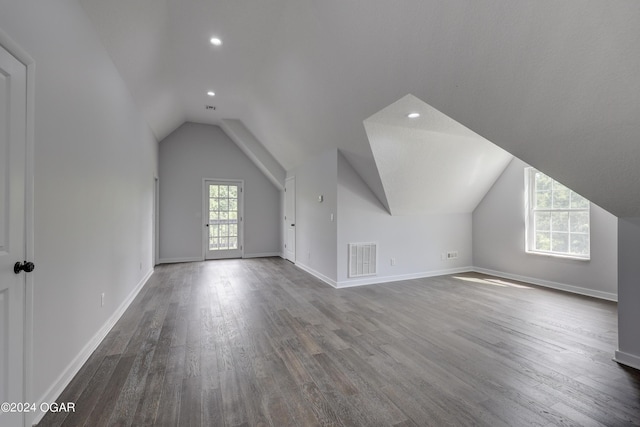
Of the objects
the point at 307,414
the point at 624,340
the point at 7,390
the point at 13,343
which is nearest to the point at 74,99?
the point at 13,343

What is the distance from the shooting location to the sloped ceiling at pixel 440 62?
1672mm

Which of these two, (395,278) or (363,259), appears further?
(395,278)

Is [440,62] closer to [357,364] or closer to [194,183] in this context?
[357,364]

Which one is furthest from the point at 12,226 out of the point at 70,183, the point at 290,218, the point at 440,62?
the point at 290,218

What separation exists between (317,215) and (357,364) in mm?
3227

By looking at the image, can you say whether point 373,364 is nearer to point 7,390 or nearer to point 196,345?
point 196,345

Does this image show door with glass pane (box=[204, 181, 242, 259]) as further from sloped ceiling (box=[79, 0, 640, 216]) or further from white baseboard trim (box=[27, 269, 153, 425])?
white baseboard trim (box=[27, 269, 153, 425])

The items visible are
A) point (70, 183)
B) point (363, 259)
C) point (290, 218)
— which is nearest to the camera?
point (70, 183)

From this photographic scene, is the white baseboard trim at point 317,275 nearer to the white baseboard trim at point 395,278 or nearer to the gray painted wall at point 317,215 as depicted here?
the gray painted wall at point 317,215

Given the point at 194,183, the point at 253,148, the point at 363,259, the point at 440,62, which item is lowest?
the point at 363,259

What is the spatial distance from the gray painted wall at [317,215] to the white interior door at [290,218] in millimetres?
189

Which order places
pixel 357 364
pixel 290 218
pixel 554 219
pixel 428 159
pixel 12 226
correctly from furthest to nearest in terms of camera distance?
pixel 290 218 < pixel 554 219 < pixel 428 159 < pixel 357 364 < pixel 12 226

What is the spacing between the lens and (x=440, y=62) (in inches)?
88.7

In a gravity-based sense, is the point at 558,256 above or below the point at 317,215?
below
